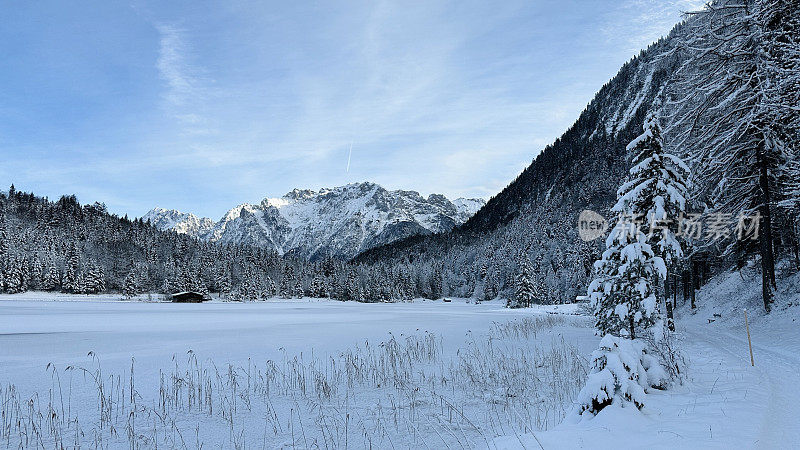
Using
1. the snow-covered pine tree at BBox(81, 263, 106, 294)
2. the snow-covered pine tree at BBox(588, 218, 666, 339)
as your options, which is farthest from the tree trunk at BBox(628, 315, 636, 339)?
the snow-covered pine tree at BBox(81, 263, 106, 294)

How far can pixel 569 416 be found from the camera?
255 inches

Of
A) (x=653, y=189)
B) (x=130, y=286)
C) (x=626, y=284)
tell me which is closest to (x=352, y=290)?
(x=130, y=286)

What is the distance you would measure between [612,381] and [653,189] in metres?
11.4

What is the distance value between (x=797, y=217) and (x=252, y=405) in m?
25.7

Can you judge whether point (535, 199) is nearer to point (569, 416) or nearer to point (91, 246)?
point (91, 246)

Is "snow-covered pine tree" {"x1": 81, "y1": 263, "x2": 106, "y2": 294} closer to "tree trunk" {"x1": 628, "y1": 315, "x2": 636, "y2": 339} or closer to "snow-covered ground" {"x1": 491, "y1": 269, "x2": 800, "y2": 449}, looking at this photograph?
"tree trunk" {"x1": 628, "y1": 315, "x2": 636, "y2": 339}

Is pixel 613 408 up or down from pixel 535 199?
down

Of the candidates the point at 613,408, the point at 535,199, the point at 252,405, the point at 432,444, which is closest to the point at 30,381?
the point at 252,405

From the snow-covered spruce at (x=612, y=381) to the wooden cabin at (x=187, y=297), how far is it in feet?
305

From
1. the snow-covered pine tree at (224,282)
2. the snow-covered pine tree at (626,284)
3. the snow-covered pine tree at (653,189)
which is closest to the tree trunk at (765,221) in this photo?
the snow-covered pine tree at (653,189)

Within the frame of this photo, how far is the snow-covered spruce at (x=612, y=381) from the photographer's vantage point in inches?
247

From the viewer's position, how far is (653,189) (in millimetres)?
15125

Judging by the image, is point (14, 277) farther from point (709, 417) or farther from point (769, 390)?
point (769, 390)

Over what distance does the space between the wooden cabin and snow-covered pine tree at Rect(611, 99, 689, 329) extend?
8940cm
